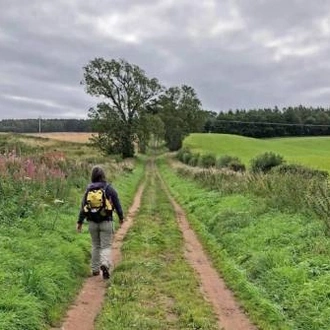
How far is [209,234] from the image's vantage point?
15375 mm

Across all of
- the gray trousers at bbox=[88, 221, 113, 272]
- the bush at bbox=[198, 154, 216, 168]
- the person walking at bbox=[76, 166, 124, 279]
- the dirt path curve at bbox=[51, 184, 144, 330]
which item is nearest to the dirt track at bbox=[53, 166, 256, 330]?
the dirt path curve at bbox=[51, 184, 144, 330]

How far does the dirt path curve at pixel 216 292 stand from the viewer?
7691mm

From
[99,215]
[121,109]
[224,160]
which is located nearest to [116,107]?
[121,109]

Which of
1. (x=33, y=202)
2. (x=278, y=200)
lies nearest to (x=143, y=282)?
(x=33, y=202)

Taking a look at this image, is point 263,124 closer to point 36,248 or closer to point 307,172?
point 307,172

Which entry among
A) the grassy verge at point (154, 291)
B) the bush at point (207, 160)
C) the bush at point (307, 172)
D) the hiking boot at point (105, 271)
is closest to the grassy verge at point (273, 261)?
the grassy verge at point (154, 291)

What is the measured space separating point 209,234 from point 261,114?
126930mm

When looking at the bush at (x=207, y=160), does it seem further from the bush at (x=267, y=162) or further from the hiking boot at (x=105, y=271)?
the hiking boot at (x=105, y=271)

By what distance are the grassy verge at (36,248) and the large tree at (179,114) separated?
249ft

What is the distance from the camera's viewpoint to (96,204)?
10484 millimetres

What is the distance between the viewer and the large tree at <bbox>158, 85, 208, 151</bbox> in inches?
3770

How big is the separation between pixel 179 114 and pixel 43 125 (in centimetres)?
5526

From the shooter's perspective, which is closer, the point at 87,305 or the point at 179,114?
the point at 87,305

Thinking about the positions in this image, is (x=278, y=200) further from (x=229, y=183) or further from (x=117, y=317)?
(x=117, y=317)
